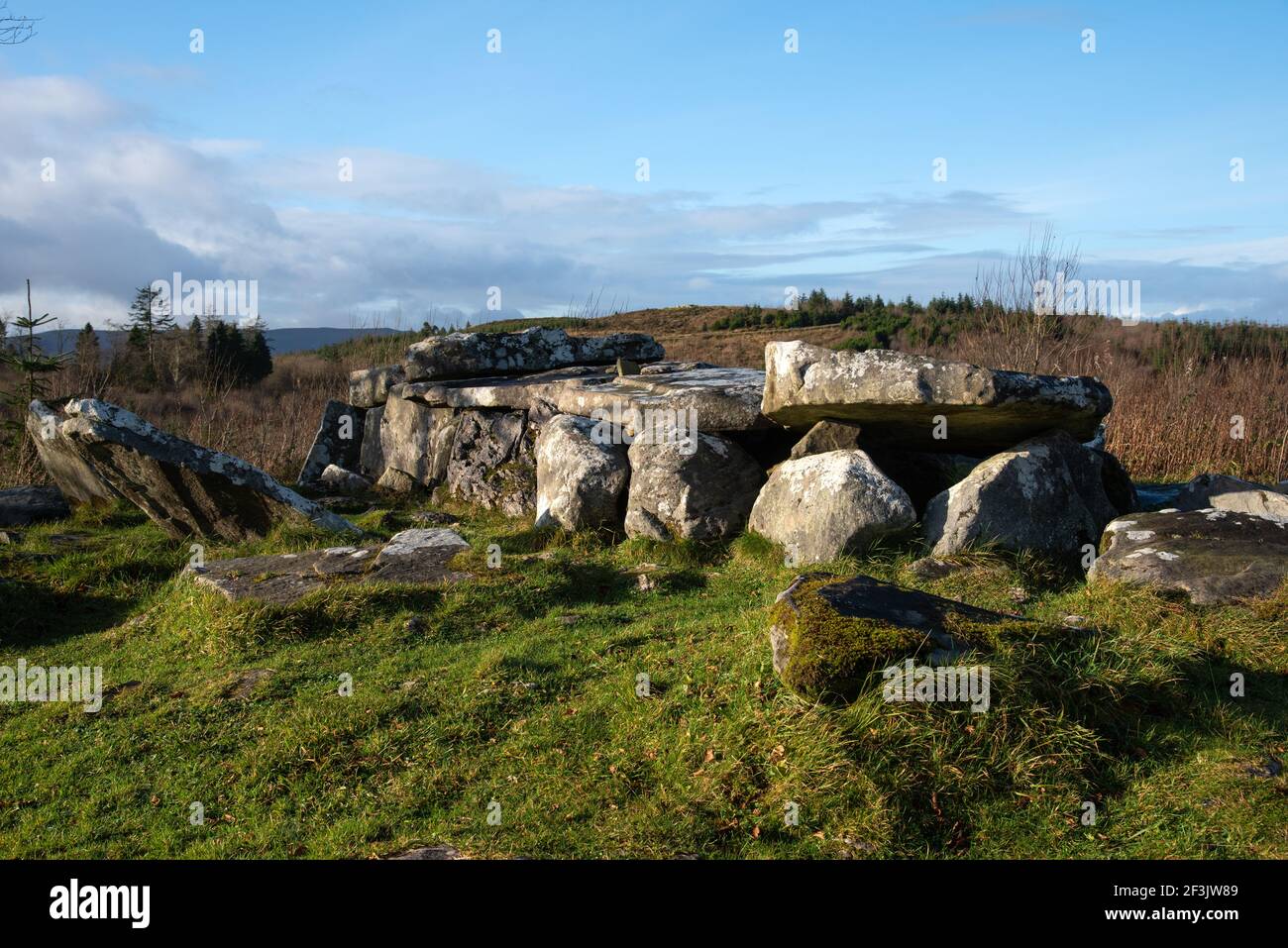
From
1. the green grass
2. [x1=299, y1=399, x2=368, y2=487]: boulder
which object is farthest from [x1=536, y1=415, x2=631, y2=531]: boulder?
[x1=299, y1=399, x2=368, y2=487]: boulder

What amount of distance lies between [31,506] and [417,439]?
17.7 feet

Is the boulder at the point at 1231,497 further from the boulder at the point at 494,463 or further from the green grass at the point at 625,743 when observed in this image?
the boulder at the point at 494,463

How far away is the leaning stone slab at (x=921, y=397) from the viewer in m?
9.96

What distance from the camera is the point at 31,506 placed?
13.7 meters

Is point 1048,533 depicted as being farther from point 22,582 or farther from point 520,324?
point 520,324

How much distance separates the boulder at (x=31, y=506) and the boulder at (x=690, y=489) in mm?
8486

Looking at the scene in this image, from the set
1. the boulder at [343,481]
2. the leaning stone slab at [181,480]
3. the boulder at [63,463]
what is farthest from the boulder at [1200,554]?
the boulder at [63,463]

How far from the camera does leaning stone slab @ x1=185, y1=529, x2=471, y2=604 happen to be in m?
9.39

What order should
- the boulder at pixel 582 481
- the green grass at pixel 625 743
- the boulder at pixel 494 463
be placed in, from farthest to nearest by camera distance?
the boulder at pixel 494 463
the boulder at pixel 582 481
the green grass at pixel 625 743

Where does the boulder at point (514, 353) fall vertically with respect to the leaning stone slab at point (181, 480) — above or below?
above

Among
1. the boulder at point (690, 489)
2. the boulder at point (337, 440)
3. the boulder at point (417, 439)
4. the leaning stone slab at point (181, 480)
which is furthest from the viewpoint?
the boulder at point (337, 440)

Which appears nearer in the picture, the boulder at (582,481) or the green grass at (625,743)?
the green grass at (625,743)

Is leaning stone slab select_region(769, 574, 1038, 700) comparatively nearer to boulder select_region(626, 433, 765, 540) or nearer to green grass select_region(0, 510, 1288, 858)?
green grass select_region(0, 510, 1288, 858)

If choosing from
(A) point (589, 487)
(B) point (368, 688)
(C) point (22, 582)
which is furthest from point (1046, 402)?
(C) point (22, 582)
